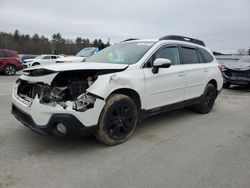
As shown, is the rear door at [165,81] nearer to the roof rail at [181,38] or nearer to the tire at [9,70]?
the roof rail at [181,38]

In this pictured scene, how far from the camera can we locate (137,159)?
342 cm

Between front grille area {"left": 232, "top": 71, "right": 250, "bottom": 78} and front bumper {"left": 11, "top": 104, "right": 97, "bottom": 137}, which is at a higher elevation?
front grille area {"left": 232, "top": 71, "right": 250, "bottom": 78}

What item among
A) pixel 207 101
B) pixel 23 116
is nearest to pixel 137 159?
pixel 23 116

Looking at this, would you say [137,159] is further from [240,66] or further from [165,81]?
[240,66]

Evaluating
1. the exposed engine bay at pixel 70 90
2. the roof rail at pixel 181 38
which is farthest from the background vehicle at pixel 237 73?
the exposed engine bay at pixel 70 90

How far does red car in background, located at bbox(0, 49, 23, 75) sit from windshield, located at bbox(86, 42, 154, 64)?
40.9 feet

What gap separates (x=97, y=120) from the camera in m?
3.50

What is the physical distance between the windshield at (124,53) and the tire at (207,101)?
214cm

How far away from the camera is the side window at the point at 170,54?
15.1 ft

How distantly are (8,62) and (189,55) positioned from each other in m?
13.4

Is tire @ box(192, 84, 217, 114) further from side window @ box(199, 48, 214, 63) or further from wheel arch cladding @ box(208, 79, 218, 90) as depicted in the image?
side window @ box(199, 48, 214, 63)

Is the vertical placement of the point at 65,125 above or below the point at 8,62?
below

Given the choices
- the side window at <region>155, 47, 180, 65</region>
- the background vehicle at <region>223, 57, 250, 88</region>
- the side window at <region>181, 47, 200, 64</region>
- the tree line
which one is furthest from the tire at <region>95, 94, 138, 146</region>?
the tree line

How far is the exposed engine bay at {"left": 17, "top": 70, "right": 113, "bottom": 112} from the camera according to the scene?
3.33 meters
